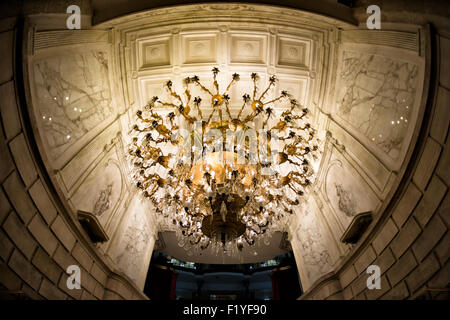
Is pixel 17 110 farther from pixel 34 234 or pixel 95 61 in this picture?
pixel 95 61

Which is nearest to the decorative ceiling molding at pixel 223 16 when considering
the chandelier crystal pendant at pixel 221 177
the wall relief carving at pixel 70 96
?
the wall relief carving at pixel 70 96

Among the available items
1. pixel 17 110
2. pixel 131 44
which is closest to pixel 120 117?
pixel 131 44

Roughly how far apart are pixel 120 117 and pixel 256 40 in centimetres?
419

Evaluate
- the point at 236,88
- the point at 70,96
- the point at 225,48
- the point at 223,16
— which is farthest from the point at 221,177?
the point at 223,16

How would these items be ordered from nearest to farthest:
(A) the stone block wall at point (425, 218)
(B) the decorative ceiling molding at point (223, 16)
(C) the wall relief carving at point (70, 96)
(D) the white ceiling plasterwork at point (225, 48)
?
(A) the stone block wall at point (425, 218), (C) the wall relief carving at point (70, 96), (B) the decorative ceiling molding at point (223, 16), (D) the white ceiling plasterwork at point (225, 48)

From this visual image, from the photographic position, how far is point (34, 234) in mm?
3865

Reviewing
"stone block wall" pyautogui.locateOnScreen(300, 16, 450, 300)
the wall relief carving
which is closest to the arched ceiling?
the wall relief carving

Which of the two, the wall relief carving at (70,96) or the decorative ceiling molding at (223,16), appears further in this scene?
the decorative ceiling molding at (223,16)

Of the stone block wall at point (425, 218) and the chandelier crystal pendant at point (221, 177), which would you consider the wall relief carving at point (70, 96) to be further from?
the stone block wall at point (425, 218)

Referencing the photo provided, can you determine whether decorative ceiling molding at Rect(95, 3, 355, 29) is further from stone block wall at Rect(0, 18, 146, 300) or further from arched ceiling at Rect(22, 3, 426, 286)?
stone block wall at Rect(0, 18, 146, 300)

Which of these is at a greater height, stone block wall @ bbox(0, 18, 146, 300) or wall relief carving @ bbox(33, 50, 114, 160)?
wall relief carving @ bbox(33, 50, 114, 160)

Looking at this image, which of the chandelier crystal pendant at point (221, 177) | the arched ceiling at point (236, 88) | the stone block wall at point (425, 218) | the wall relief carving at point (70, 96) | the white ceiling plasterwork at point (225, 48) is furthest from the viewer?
the white ceiling plasterwork at point (225, 48)

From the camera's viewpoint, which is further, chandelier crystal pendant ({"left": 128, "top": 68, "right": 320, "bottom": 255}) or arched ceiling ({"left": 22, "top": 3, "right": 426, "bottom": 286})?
chandelier crystal pendant ({"left": 128, "top": 68, "right": 320, "bottom": 255})
